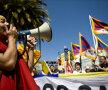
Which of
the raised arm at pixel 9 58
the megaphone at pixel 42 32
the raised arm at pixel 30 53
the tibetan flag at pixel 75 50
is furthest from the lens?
the tibetan flag at pixel 75 50

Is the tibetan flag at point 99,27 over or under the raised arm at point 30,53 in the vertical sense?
over

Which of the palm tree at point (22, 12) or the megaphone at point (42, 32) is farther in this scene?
the palm tree at point (22, 12)

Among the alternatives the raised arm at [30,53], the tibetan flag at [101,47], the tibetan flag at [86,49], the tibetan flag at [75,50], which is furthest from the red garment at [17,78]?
the tibetan flag at [75,50]

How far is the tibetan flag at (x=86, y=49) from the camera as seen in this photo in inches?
378

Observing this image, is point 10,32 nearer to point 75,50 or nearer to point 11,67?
point 11,67

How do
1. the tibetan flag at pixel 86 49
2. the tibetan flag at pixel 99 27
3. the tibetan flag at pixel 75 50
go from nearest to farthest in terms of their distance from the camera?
the tibetan flag at pixel 99 27
the tibetan flag at pixel 86 49
the tibetan flag at pixel 75 50

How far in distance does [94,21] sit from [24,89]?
28.4 ft

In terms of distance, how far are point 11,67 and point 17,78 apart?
0.42ft

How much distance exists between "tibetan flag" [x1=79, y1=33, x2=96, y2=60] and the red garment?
8.67 m

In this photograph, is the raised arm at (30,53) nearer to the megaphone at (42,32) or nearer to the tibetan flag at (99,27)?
the megaphone at (42,32)

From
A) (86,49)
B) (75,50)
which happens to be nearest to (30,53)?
(86,49)

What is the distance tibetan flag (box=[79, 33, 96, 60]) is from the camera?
9602mm

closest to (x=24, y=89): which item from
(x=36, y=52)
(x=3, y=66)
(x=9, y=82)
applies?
(x=9, y=82)

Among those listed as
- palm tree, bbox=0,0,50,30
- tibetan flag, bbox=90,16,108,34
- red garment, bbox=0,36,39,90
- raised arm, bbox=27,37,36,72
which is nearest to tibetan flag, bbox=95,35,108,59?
tibetan flag, bbox=90,16,108,34
